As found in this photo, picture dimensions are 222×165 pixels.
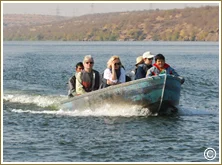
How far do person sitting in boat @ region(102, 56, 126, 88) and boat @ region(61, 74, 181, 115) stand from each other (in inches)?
10.9

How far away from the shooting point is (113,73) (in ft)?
64.7

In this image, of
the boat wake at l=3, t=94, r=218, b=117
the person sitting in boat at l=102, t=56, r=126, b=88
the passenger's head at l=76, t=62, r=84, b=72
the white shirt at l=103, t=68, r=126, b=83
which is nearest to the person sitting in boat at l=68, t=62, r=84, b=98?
the passenger's head at l=76, t=62, r=84, b=72

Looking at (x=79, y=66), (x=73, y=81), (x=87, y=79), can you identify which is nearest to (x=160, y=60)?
(x=87, y=79)

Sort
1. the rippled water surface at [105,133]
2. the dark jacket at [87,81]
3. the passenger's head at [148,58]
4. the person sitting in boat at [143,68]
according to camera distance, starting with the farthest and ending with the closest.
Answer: the dark jacket at [87,81], the person sitting in boat at [143,68], the passenger's head at [148,58], the rippled water surface at [105,133]

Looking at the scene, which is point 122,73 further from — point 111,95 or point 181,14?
point 181,14

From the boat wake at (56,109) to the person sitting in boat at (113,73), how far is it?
69 centimetres

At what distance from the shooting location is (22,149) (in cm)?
1566

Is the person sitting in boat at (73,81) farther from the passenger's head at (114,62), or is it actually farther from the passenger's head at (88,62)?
the passenger's head at (114,62)

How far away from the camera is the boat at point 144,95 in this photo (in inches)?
771

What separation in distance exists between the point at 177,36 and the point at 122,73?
14183 centimetres

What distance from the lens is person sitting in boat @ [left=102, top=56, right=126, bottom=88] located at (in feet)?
64.0

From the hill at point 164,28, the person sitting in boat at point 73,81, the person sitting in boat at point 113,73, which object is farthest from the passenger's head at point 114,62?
the hill at point 164,28

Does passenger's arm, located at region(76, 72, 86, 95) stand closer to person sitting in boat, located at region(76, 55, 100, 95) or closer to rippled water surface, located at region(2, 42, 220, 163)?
person sitting in boat, located at region(76, 55, 100, 95)

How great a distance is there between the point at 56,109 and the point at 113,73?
3.77m
